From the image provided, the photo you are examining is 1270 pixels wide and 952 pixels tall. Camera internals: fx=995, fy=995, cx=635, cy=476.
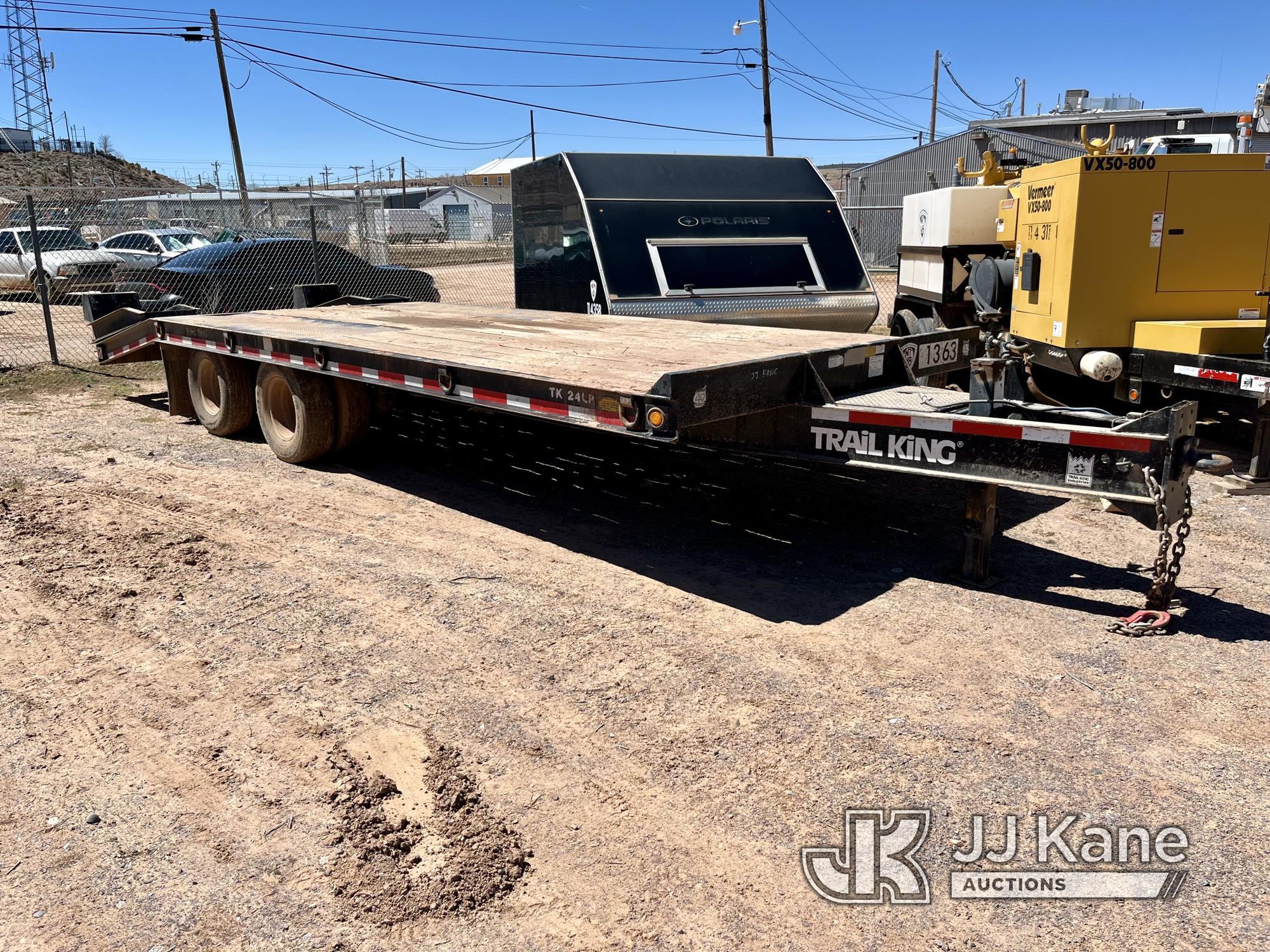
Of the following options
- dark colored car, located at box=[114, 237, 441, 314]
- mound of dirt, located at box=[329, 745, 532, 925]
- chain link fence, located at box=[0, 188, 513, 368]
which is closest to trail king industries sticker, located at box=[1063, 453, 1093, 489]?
mound of dirt, located at box=[329, 745, 532, 925]

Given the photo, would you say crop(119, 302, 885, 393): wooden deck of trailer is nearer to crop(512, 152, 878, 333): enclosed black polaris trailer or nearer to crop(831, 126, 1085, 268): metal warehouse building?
crop(512, 152, 878, 333): enclosed black polaris trailer

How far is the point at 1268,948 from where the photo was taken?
8.73 feet

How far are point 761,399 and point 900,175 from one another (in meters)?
29.7

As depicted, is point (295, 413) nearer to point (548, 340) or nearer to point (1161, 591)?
point (548, 340)

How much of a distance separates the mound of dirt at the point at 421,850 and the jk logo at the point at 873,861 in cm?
92

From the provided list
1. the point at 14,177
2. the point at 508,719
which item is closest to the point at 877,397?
the point at 508,719

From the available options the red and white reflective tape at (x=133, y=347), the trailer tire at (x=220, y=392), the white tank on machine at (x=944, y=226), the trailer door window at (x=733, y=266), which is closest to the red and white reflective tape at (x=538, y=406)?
→ the trailer door window at (x=733, y=266)

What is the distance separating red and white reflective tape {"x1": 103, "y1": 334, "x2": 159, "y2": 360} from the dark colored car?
10.5ft

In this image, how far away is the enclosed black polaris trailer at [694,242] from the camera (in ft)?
27.9

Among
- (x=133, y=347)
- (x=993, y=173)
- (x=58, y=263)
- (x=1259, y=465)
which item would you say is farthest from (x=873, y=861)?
(x=58, y=263)

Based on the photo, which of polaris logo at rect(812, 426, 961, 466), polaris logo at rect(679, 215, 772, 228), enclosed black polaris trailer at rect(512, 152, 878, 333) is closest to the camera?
polaris logo at rect(812, 426, 961, 466)

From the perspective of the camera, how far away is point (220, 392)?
28.7 feet

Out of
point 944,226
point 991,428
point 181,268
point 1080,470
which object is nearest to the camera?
point 1080,470

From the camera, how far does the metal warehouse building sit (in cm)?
2625
